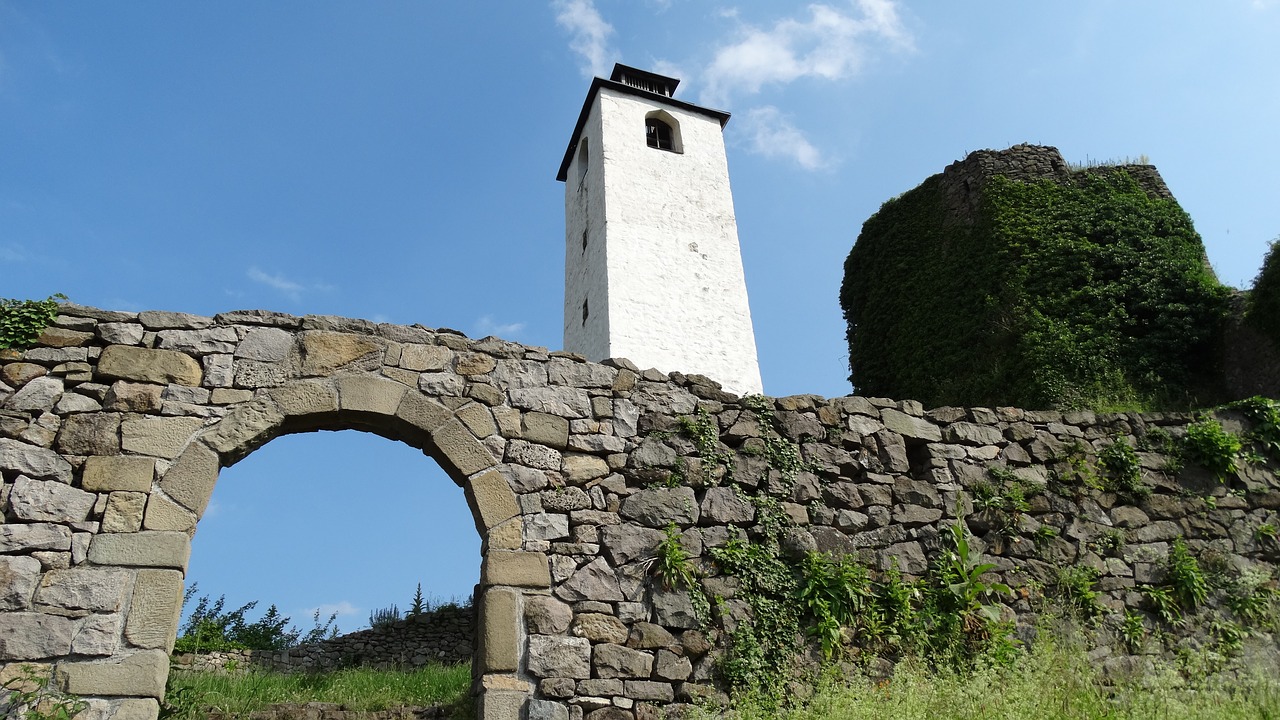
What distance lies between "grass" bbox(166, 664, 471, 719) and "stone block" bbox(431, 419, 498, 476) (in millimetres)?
1557

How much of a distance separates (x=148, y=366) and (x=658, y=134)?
18.2m

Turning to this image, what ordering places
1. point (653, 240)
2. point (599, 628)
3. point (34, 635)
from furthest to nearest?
point (653, 240)
point (599, 628)
point (34, 635)

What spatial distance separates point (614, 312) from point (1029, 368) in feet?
28.6

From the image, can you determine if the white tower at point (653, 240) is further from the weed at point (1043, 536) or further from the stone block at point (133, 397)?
the stone block at point (133, 397)

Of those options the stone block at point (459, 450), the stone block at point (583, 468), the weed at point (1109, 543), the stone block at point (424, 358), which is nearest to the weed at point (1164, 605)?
the weed at point (1109, 543)

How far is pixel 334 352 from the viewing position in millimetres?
5941

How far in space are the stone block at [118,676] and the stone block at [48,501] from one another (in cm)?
84

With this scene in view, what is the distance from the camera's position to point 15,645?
186 inches

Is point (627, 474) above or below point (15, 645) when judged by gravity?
above

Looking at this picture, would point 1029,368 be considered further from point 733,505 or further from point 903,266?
point 733,505

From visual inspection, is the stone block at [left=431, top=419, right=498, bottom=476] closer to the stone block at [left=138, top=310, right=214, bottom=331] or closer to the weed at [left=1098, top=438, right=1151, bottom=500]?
the stone block at [left=138, top=310, right=214, bottom=331]

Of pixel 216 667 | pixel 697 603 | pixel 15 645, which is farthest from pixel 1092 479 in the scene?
pixel 216 667

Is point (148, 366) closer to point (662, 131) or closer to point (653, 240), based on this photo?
point (653, 240)

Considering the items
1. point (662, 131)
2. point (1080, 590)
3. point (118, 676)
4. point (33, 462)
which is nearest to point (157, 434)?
point (33, 462)
